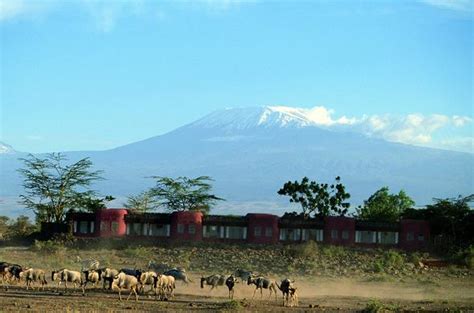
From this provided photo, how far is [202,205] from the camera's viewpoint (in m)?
81.1

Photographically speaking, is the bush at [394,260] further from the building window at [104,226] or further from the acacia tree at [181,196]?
the acacia tree at [181,196]

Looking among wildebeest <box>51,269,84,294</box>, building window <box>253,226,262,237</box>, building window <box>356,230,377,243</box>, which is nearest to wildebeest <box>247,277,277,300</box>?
wildebeest <box>51,269,84,294</box>

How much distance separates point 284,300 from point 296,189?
33.4 m

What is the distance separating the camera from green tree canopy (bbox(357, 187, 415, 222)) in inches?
2958

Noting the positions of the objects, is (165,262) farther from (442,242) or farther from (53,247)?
(442,242)

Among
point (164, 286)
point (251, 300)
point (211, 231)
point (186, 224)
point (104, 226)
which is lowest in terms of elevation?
point (251, 300)

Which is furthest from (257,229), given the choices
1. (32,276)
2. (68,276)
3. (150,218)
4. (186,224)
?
(32,276)

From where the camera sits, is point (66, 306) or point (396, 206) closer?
point (66, 306)

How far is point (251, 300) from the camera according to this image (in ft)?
145

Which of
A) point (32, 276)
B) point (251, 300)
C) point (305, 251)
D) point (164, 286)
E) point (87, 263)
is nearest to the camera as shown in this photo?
point (251, 300)

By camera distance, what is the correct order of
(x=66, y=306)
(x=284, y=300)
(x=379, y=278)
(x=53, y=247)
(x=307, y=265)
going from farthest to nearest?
(x=53, y=247) < (x=307, y=265) < (x=379, y=278) < (x=284, y=300) < (x=66, y=306)

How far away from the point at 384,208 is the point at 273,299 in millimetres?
37261

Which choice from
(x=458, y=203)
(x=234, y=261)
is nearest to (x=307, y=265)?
(x=234, y=261)

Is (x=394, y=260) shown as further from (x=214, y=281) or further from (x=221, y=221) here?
(x=214, y=281)
